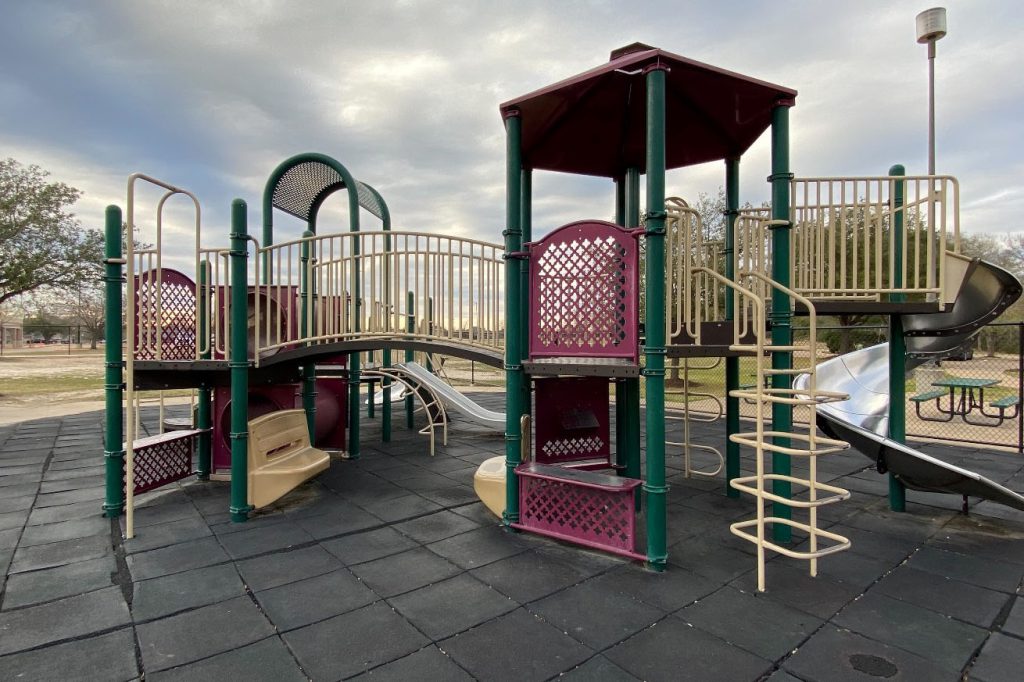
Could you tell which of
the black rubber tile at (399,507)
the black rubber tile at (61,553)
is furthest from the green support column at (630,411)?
the black rubber tile at (61,553)

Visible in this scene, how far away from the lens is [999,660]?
2.44 metres

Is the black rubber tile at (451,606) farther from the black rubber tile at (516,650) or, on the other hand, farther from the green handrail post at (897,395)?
the green handrail post at (897,395)

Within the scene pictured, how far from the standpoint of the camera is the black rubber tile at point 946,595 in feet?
9.49

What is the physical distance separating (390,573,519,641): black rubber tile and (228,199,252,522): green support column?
2234 millimetres

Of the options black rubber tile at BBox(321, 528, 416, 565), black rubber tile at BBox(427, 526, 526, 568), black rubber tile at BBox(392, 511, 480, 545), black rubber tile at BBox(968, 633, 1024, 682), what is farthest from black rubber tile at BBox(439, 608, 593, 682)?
black rubber tile at BBox(968, 633, 1024, 682)

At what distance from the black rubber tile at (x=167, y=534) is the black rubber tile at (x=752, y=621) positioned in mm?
3670

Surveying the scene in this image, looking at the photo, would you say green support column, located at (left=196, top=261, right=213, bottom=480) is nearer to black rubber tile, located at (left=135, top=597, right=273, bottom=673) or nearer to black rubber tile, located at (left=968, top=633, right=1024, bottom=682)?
black rubber tile, located at (left=135, top=597, right=273, bottom=673)

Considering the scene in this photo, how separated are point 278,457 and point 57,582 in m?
1.98

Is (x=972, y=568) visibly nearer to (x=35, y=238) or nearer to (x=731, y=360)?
(x=731, y=360)

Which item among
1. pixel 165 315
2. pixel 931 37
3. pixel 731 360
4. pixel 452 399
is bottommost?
pixel 452 399

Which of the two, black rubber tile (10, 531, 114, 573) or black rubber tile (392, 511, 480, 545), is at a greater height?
black rubber tile (10, 531, 114, 573)

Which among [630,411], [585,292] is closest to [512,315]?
[585,292]

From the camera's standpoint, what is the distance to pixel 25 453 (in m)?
7.14

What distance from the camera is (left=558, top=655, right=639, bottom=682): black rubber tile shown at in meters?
2.30
